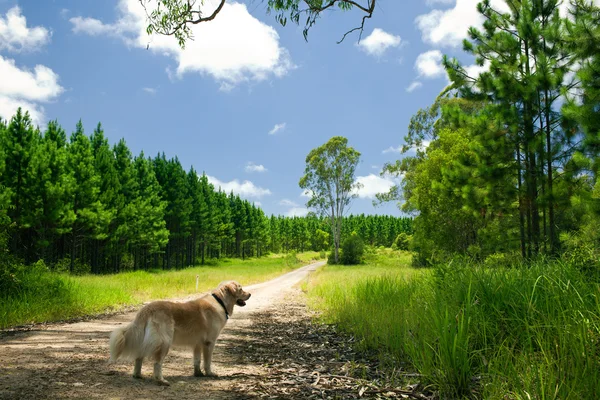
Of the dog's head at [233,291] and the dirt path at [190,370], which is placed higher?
the dog's head at [233,291]

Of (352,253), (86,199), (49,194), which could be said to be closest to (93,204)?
(86,199)

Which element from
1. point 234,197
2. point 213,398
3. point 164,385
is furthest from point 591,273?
point 234,197

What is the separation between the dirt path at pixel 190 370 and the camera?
393cm

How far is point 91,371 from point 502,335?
15.6 feet

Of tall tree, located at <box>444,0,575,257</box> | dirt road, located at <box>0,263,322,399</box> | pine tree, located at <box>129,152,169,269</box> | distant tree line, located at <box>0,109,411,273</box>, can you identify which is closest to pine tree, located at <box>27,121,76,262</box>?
distant tree line, located at <box>0,109,411,273</box>

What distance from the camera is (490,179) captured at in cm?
1449

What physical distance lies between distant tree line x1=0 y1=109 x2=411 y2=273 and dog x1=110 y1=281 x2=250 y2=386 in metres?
9.75

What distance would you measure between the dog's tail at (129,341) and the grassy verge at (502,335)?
117 inches

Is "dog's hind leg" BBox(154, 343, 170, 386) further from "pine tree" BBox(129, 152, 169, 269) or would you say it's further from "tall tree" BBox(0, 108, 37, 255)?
"pine tree" BBox(129, 152, 169, 269)

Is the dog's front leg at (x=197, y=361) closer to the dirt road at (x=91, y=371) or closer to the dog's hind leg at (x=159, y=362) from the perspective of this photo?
the dirt road at (x=91, y=371)

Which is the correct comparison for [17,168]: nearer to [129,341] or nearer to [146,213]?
[146,213]

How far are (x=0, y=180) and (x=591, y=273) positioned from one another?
33.0m

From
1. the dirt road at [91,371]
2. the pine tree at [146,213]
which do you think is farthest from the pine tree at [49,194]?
the dirt road at [91,371]

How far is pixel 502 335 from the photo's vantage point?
4262mm
